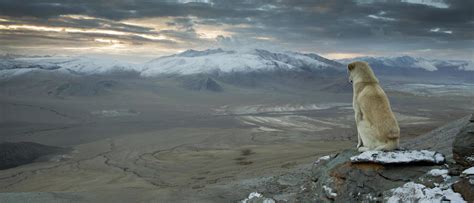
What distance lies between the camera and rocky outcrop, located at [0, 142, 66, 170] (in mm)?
47031

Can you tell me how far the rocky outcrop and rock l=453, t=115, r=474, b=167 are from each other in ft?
159

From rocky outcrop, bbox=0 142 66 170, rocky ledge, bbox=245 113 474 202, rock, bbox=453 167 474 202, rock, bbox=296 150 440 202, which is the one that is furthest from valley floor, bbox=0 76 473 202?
rock, bbox=453 167 474 202

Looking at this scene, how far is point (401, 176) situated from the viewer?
22.0 ft

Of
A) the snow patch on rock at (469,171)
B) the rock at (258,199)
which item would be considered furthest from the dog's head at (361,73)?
the rock at (258,199)

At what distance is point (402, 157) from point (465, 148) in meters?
0.95

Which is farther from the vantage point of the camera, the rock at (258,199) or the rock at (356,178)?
the rock at (258,199)

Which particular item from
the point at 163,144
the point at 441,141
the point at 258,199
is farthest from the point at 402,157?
the point at 163,144

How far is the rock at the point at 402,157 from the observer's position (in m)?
6.77

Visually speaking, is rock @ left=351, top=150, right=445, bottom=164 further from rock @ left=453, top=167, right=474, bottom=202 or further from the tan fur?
rock @ left=453, top=167, right=474, bottom=202

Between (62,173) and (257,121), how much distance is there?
2244 inches

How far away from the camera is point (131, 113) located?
107 meters

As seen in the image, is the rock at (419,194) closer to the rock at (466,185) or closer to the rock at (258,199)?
the rock at (466,185)

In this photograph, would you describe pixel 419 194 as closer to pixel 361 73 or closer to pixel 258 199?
pixel 361 73

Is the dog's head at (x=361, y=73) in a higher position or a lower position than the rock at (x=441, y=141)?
higher
